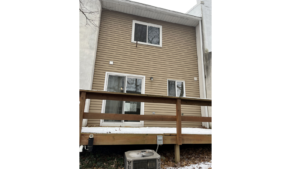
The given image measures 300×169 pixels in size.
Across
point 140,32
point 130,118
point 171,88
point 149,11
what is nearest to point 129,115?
point 130,118

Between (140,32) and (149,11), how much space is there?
34.5 inches

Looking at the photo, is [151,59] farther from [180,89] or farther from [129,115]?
[129,115]

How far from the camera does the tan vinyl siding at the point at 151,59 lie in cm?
520

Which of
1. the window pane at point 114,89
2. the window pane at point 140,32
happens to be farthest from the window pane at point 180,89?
the window pane at point 140,32

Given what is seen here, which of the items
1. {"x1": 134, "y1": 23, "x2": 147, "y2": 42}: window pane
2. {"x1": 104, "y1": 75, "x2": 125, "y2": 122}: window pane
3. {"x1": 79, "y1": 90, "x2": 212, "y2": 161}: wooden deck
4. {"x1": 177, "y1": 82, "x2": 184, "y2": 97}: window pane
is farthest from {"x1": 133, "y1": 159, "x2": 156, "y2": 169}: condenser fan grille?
{"x1": 134, "y1": 23, "x2": 147, "y2": 42}: window pane

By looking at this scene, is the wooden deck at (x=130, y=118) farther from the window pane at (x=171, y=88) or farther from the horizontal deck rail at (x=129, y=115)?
the window pane at (x=171, y=88)

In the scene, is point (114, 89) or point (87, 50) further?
point (114, 89)

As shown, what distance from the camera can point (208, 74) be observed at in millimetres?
5750

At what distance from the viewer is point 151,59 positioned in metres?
5.70
